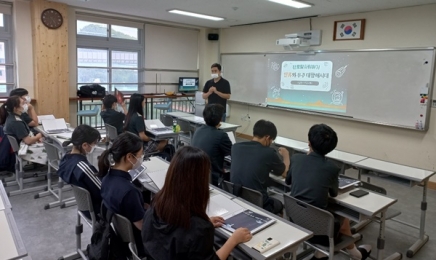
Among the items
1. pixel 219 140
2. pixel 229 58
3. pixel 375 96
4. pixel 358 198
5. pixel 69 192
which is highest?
pixel 229 58

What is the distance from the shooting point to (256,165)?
2.31 meters

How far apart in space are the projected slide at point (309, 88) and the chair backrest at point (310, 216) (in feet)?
12.5

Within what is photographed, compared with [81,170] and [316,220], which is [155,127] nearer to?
[81,170]

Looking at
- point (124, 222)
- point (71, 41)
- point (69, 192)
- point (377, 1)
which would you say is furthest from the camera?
point (71, 41)

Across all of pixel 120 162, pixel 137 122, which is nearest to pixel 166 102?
pixel 137 122

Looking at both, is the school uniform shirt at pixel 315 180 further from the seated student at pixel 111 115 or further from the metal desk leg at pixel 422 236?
the seated student at pixel 111 115

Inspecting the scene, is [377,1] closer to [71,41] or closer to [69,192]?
[69,192]

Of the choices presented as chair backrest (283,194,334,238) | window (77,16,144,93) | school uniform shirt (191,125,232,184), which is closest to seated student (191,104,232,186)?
school uniform shirt (191,125,232,184)

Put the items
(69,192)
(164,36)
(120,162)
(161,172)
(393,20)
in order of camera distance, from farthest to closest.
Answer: (164,36) → (393,20) → (69,192) → (161,172) → (120,162)

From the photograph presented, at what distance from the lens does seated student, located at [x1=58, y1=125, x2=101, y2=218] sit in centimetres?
214

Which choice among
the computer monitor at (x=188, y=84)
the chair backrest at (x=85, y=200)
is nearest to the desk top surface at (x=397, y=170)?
the chair backrest at (x=85, y=200)

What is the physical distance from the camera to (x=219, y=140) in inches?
112

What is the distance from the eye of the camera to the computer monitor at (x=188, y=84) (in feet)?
25.0

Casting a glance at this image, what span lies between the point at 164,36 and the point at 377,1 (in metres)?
4.61
